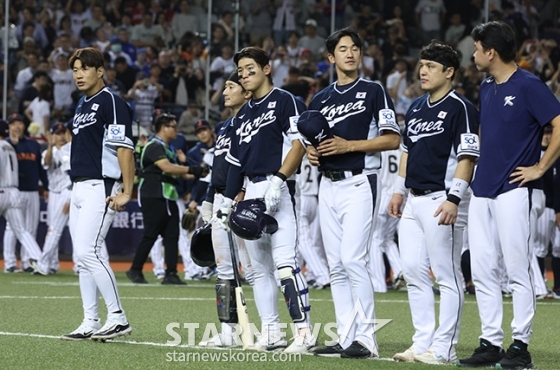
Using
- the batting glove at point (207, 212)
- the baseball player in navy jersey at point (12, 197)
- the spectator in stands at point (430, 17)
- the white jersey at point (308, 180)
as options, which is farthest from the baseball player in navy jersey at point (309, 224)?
the spectator in stands at point (430, 17)

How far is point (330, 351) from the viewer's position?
737 centimetres

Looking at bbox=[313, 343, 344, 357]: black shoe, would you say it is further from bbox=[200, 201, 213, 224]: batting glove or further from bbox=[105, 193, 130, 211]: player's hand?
bbox=[105, 193, 130, 211]: player's hand

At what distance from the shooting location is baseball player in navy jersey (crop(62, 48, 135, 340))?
8.05 m

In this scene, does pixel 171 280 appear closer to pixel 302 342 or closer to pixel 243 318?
pixel 243 318

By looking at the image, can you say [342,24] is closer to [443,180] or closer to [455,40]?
[455,40]

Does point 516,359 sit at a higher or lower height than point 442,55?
lower

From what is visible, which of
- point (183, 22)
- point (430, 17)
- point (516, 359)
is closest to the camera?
point (516, 359)

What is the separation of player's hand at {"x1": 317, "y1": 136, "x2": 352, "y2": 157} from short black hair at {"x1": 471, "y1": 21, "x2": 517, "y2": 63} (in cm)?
118

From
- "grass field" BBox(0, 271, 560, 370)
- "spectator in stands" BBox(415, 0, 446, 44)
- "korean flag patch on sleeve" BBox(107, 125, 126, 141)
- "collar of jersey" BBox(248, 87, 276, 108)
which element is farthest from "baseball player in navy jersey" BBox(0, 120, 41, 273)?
"spectator in stands" BBox(415, 0, 446, 44)

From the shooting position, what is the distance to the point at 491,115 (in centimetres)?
696

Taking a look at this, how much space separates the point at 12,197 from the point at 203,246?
8.85 m

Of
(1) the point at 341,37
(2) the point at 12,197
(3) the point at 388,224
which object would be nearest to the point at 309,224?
(3) the point at 388,224

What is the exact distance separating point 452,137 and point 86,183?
294cm

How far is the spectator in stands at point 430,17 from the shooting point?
2292cm
